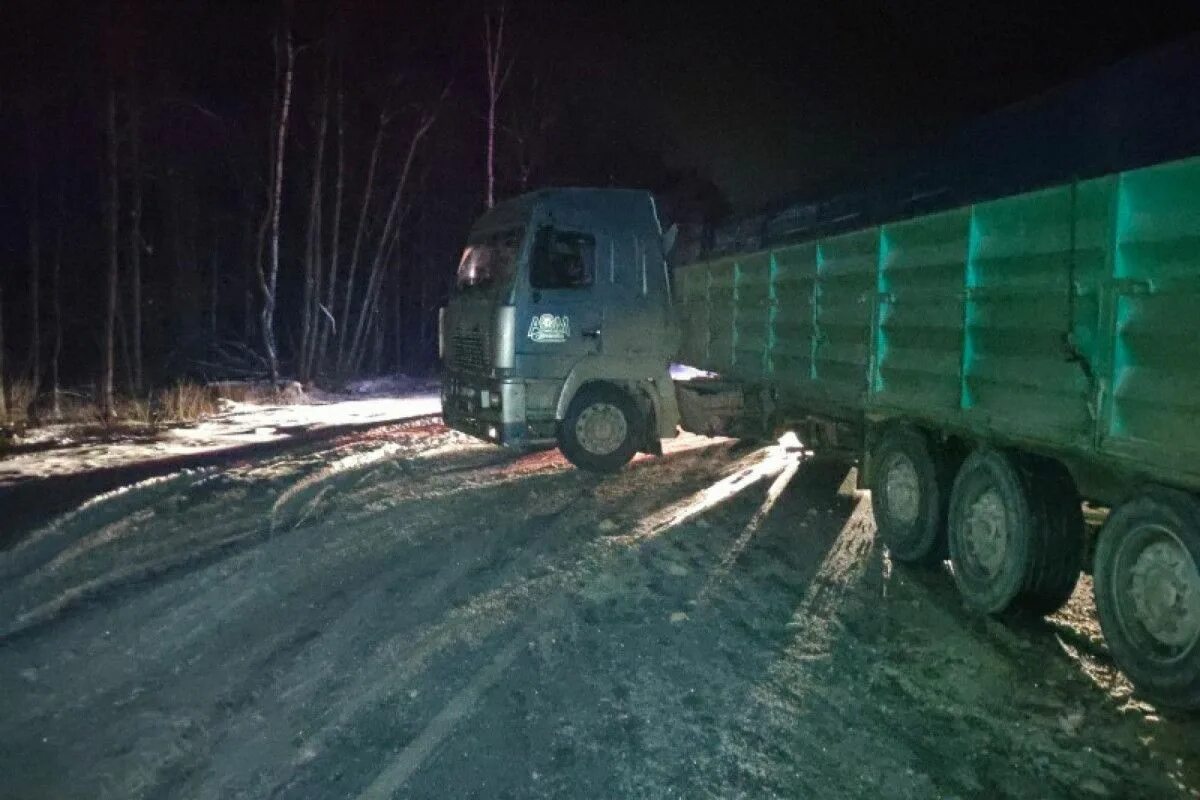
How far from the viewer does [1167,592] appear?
488 cm

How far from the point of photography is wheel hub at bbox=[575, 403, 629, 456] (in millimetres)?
11258

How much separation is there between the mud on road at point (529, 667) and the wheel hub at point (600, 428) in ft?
7.14

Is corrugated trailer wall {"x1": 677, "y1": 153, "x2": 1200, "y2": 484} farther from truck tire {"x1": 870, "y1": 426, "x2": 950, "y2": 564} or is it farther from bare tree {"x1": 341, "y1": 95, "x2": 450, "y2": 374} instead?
bare tree {"x1": 341, "y1": 95, "x2": 450, "y2": 374}

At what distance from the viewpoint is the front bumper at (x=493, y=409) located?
424 inches

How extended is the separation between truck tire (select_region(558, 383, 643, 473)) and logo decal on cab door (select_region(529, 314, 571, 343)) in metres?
0.67

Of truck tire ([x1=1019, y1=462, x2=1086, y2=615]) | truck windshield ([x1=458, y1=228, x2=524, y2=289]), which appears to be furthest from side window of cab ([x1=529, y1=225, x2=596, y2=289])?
truck tire ([x1=1019, y1=462, x2=1086, y2=615])

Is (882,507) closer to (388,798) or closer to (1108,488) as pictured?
(1108,488)

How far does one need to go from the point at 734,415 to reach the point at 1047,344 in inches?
233

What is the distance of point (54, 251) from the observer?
2620cm

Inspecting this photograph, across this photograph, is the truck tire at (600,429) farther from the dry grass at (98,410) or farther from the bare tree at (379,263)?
the bare tree at (379,263)

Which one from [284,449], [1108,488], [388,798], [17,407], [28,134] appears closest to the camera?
[388,798]

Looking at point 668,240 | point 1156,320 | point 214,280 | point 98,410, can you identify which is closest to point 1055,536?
point 1156,320

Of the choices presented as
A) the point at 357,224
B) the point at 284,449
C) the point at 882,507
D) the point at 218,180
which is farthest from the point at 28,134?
the point at 882,507

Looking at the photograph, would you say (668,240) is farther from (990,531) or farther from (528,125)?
(528,125)
